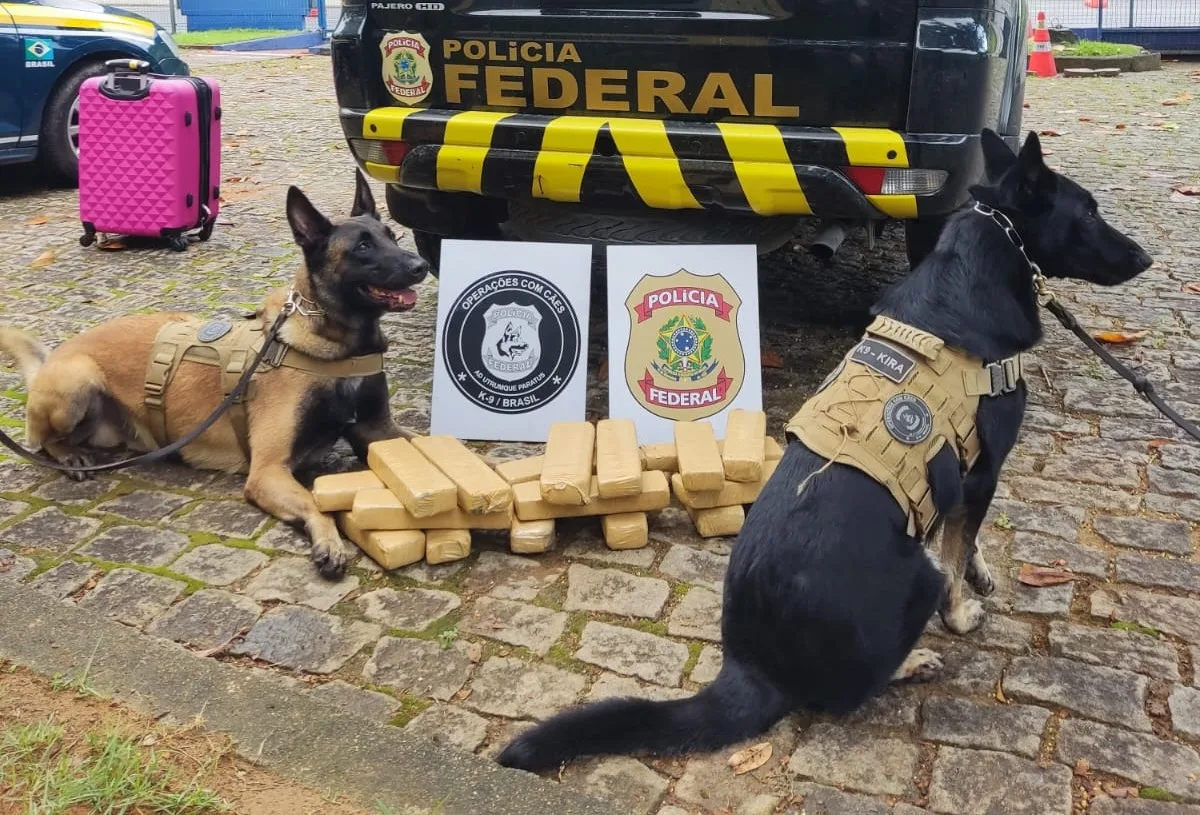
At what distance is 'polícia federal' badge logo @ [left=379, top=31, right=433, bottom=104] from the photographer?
4172 millimetres

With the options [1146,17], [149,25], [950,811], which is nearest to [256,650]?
[950,811]

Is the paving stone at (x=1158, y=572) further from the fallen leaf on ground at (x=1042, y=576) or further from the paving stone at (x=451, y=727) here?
the paving stone at (x=451, y=727)

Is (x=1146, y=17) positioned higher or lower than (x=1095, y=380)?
higher

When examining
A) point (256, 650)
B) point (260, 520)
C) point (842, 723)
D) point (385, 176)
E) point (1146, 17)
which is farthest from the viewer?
point (1146, 17)

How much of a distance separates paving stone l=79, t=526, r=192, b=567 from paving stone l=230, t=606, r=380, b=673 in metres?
0.54

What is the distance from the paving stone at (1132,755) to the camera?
2.36 m

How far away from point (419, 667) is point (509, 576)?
0.52 meters

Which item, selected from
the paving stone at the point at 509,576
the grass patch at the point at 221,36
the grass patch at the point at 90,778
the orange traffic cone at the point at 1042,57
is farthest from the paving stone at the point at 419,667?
the grass patch at the point at 221,36

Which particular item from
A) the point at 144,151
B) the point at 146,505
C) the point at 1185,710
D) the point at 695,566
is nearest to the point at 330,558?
the point at 146,505

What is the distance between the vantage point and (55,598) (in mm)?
3094

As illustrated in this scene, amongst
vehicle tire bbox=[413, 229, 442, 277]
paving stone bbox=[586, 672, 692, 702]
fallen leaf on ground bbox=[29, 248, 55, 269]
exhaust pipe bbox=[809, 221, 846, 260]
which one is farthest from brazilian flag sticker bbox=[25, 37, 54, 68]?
paving stone bbox=[586, 672, 692, 702]

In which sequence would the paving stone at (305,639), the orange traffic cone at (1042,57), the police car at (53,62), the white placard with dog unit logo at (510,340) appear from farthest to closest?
the orange traffic cone at (1042,57) < the police car at (53,62) < the white placard with dog unit logo at (510,340) < the paving stone at (305,639)

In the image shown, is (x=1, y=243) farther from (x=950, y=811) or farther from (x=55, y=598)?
(x=950, y=811)

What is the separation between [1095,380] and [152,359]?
3.85 m
